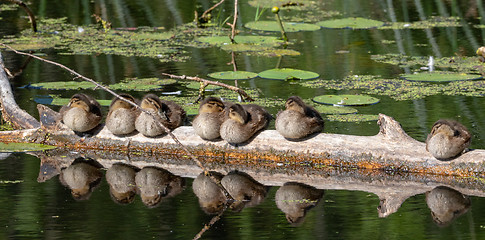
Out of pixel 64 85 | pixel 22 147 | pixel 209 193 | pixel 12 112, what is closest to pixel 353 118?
pixel 209 193

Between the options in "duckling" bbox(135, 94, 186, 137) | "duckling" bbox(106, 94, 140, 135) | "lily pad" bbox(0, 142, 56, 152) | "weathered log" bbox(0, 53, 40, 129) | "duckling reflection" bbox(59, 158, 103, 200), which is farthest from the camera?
"weathered log" bbox(0, 53, 40, 129)

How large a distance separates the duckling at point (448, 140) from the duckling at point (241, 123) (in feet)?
4.62

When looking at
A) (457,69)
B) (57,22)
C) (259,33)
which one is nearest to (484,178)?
(457,69)

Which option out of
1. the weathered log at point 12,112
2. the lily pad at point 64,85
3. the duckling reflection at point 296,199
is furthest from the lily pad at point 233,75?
the duckling reflection at point 296,199

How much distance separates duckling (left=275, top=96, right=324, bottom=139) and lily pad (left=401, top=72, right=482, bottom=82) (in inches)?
142

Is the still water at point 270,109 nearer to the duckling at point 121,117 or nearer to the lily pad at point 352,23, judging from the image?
the lily pad at point 352,23

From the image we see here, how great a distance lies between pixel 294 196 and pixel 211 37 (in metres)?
6.81

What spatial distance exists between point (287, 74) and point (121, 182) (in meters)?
3.82

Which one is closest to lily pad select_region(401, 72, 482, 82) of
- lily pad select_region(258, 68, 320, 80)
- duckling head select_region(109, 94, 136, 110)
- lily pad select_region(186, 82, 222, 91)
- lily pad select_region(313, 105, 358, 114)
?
lily pad select_region(258, 68, 320, 80)

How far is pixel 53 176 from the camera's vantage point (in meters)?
7.48

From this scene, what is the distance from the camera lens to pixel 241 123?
284 inches

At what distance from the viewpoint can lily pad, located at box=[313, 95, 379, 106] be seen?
9.28 metres

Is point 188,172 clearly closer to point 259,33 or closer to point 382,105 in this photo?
point 382,105

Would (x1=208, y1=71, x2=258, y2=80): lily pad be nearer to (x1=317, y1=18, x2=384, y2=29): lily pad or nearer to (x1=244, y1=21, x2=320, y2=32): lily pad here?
(x1=244, y1=21, x2=320, y2=32): lily pad
